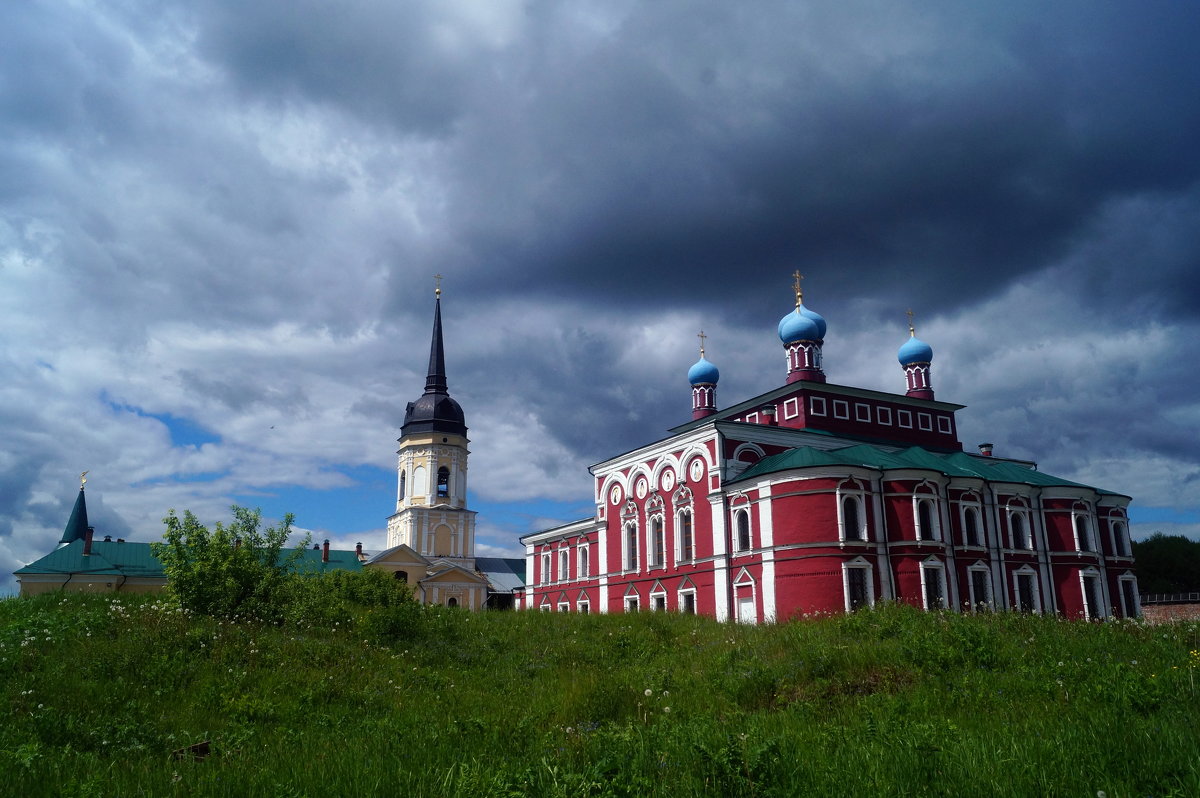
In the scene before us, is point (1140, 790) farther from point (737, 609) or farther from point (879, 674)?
point (737, 609)

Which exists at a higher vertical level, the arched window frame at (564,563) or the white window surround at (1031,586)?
the arched window frame at (564,563)

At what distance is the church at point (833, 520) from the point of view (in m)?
29.4

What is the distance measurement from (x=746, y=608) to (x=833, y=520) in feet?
16.4

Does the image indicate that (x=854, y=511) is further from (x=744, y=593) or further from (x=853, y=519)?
(x=744, y=593)

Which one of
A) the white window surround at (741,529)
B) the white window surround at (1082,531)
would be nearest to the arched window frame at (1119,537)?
the white window surround at (1082,531)

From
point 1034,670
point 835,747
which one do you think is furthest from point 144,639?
point 1034,670

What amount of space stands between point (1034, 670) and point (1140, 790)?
245 inches

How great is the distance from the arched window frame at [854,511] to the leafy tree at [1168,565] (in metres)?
47.4

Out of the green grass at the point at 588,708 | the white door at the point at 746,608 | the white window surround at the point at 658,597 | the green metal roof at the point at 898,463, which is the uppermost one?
the green metal roof at the point at 898,463

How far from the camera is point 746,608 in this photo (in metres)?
30.8

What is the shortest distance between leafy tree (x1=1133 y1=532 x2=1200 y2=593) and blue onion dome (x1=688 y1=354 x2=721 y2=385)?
42.5 metres

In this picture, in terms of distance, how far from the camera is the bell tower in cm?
6656

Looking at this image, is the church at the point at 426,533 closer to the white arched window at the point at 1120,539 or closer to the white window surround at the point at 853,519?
the white window surround at the point at 853,519

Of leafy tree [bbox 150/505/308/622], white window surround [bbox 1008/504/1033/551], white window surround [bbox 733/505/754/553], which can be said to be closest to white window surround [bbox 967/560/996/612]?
white window surround [bbox 1008/504/1033/551]
